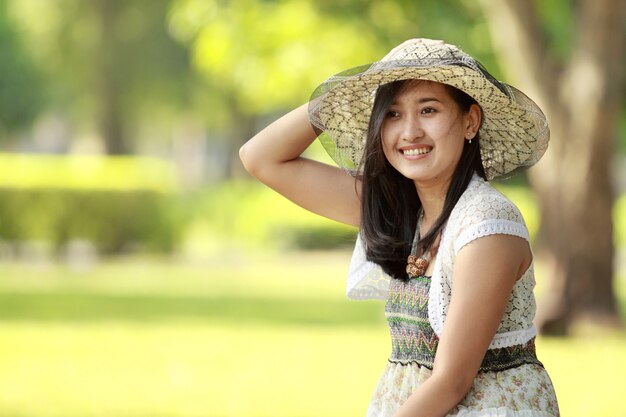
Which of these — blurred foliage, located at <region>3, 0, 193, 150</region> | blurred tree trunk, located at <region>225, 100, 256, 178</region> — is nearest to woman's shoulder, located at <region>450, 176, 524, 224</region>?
blurred foliage, located at <region>3, 0, 193, 150</region>

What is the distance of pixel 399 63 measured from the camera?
347cm

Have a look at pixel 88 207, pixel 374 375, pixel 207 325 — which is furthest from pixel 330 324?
pixel 88 207

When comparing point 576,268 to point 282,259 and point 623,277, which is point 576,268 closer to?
point 623,277

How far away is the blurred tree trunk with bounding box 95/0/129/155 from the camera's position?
39750 mm

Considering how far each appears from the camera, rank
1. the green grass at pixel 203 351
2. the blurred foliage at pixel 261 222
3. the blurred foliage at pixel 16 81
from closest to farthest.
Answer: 1. the green grass at pixel 203 351
2. the blurred foliage at pixel 261 222
3. the blurred foliage at pixel 16 81

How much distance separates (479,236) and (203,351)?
8.84 metres

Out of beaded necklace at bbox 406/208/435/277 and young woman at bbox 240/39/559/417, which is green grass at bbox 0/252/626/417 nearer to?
young woman at bbox 240/39/559/417

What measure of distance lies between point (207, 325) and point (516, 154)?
1054 centimetres

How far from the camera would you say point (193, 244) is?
28.9m

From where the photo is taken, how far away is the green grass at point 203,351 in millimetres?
9023

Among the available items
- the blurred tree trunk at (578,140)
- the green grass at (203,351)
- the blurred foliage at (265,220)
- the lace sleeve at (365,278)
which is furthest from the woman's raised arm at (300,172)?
the blurred foliage at (265,220)

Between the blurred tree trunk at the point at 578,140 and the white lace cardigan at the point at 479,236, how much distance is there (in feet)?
32.5

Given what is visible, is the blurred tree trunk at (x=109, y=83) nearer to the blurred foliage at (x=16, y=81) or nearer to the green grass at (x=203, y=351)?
the blurred foliage at (x=16, y=81)

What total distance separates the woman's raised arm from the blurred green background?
5.65 feet
